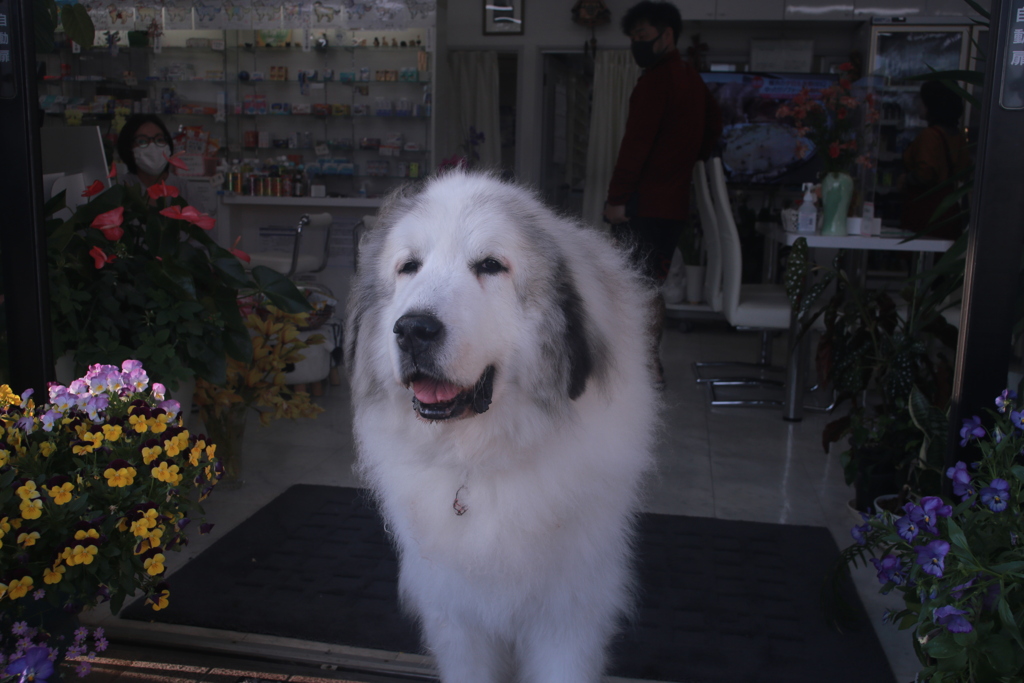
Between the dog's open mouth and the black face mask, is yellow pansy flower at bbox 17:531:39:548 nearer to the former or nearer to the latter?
the dog's open mouth

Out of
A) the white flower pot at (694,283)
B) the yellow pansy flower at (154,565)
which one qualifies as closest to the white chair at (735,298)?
the white flower pot at (694,283)

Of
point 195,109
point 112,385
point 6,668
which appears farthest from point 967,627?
point 195,109

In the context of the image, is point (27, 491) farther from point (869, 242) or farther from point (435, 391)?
point (869, 242)

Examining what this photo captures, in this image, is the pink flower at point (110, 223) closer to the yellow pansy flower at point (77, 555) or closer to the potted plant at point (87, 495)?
the potted plant at point (87, 495)

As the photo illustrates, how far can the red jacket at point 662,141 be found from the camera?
3801mm

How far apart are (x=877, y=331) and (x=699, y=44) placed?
509 cm

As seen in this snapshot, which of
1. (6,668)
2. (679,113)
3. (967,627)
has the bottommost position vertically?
(6,668)

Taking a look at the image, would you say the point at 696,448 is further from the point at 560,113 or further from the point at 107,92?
the point at 107,92

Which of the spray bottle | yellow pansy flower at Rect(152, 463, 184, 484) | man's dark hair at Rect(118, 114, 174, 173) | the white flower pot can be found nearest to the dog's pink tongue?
yellow pansy flower at Rect(152, 463, 184, 484)

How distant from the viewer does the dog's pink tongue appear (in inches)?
50.6

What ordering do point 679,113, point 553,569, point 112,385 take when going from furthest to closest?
point 679,113
point 112,385
point 553,569

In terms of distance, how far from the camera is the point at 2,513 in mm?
1320

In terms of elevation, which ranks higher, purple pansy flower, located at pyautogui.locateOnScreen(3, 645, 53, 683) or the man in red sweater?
the man in red sweater

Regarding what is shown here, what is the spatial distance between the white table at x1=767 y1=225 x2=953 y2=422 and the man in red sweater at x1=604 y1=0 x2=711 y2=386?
24.4 inches
